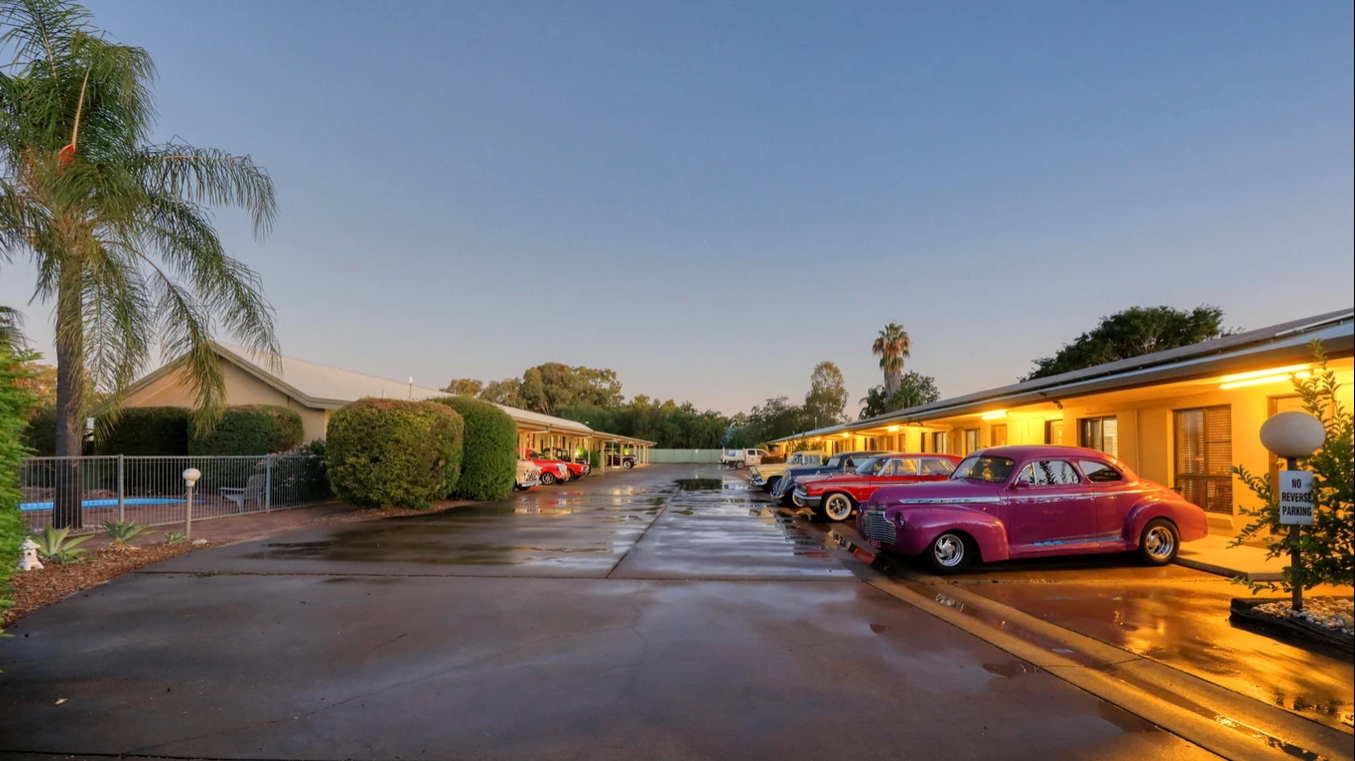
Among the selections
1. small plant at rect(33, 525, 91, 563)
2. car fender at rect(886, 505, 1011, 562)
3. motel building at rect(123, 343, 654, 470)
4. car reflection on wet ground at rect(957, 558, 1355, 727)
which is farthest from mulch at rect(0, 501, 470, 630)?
car fender at rect(886, 505, 1011, 562)

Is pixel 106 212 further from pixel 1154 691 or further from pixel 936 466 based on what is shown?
pixel 936 466

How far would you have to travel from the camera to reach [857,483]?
16594 mm

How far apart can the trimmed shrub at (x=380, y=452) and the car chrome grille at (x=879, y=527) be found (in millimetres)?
11259

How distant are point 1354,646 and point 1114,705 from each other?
2.78 metres

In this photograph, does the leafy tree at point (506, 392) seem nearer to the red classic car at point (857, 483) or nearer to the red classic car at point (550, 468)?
the red classic car at point (550, 468)

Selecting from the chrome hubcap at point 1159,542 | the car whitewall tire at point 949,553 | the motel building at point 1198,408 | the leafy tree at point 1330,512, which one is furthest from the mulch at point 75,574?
the motel building at point 1198,408

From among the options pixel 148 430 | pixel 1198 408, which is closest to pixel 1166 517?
pixel 1198 408

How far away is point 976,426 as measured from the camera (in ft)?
84.4

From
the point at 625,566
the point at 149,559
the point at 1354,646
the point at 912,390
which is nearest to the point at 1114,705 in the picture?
the point at 1354,646

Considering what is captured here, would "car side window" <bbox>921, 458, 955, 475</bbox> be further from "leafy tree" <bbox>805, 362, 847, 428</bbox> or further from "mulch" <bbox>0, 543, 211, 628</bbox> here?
"leafy tree" <bbox>805, 362, 847, 428</bbox>

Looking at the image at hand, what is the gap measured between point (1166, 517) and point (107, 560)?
576 inches

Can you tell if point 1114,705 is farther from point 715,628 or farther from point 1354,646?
point 715,628

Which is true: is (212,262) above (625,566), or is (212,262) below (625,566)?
above

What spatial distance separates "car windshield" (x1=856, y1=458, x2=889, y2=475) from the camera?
16984 mm
